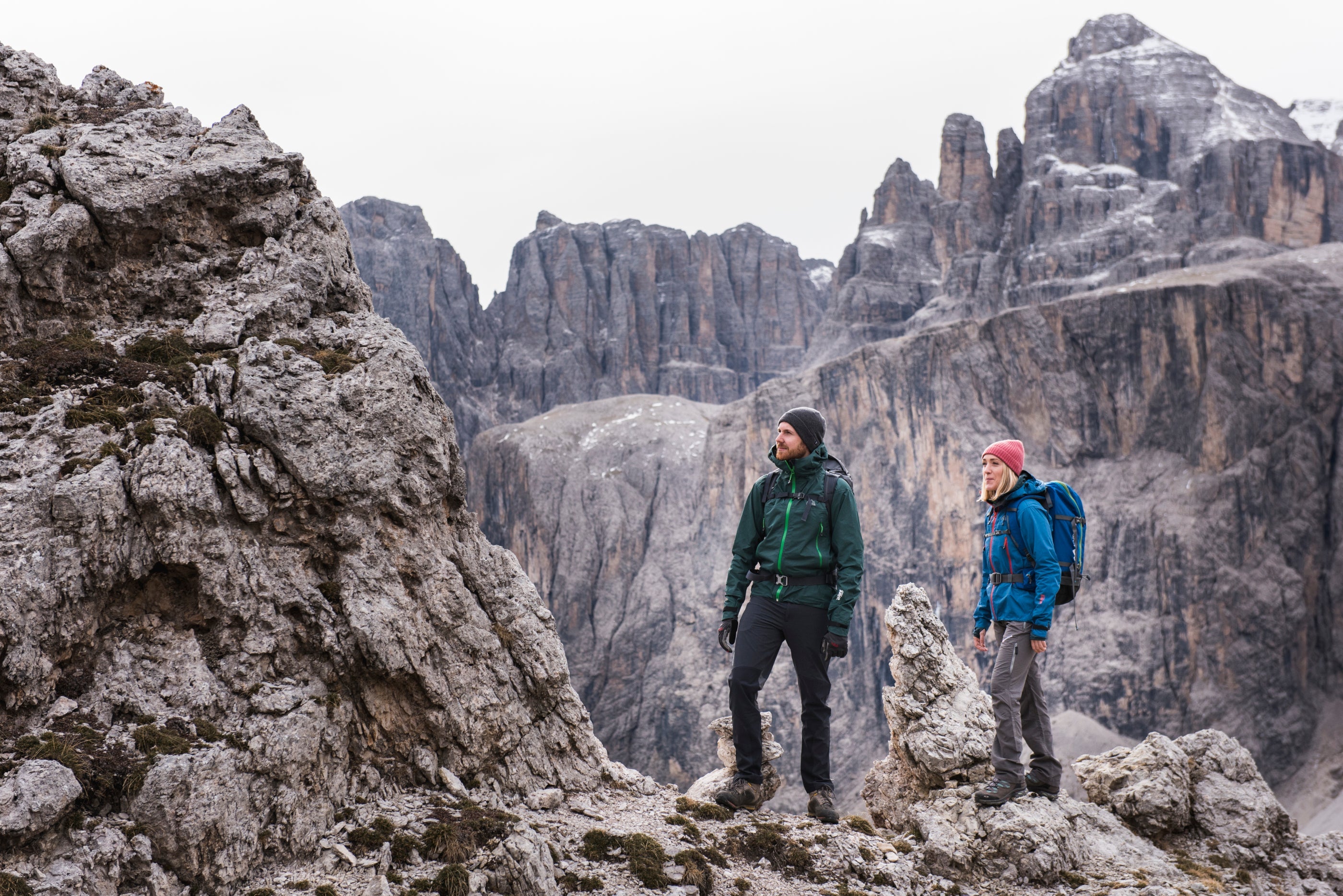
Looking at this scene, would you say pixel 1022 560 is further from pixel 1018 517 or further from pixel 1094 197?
pixel 1094 197

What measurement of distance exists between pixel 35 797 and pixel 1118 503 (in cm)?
7876

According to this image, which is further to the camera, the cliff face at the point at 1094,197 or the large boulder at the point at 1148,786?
the cliff face at the point at 1094,197

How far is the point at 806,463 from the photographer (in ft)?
30.6

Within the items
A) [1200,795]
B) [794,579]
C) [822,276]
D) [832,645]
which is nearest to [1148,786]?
[1200,795]

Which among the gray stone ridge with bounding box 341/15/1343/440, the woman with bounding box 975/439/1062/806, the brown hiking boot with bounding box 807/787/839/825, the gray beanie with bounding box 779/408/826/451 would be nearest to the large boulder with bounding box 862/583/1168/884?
the woman with bounding box 975/439/1062/806

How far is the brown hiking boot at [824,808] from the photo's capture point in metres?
9.32

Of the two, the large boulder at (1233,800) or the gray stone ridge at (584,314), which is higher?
the gray stone ridge at (584,314)

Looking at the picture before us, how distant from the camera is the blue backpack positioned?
30.7ft

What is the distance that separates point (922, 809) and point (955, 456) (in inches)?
2862

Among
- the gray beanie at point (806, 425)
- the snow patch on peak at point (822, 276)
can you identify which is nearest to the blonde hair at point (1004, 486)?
the gray beanie at point (806, 425)

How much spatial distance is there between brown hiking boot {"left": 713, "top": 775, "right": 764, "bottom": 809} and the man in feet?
0.03

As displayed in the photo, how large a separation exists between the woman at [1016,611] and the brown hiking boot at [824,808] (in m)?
1.68

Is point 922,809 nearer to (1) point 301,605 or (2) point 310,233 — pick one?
(1) point 301,605

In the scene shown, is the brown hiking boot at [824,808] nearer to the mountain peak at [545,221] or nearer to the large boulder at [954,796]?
the large boulder at [954,796]
